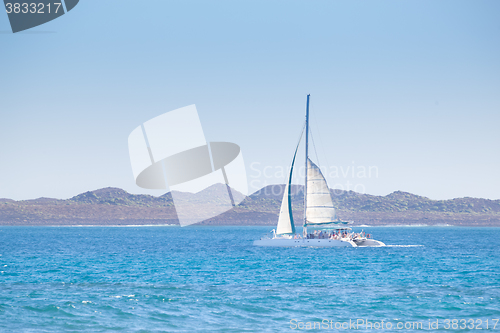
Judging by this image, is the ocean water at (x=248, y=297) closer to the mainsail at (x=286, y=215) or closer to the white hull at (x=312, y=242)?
the white hull at (x=312, y=242)

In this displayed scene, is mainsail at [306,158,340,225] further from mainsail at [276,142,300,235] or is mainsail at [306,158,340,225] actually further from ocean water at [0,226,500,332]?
ocean water at [0,226,500,332]

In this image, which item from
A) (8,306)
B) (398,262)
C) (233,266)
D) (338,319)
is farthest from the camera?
(398,262)

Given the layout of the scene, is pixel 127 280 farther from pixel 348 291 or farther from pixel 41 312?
pixel 348 291

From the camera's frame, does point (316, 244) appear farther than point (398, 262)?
Yes

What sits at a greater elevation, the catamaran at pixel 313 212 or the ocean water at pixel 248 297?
the catamaran at pixel 313 212

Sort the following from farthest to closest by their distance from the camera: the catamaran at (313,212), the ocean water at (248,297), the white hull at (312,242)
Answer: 1. the catamaran at (313,212)
2. the white hull at (312,242)
3. the ocean water at (248,297)

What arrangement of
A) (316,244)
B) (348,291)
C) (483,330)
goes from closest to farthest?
(483,330)
(348,291)
(316,244)

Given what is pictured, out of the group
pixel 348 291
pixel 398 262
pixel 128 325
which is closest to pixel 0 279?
pixel 128 325

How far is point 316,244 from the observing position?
63.1 m

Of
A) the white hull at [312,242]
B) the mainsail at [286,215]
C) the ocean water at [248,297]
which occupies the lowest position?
the ocean water at [248,297]

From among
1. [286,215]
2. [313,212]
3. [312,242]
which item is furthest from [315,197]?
[312,242]

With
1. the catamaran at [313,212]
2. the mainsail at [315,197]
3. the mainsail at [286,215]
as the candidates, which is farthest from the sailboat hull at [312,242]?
the mainsail at [315,197]

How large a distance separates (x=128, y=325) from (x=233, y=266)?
76.0ft

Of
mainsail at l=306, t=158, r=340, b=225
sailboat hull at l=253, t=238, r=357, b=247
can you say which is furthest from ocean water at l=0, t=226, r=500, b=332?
mainsail at l=306, t=158, r=340, b=225
